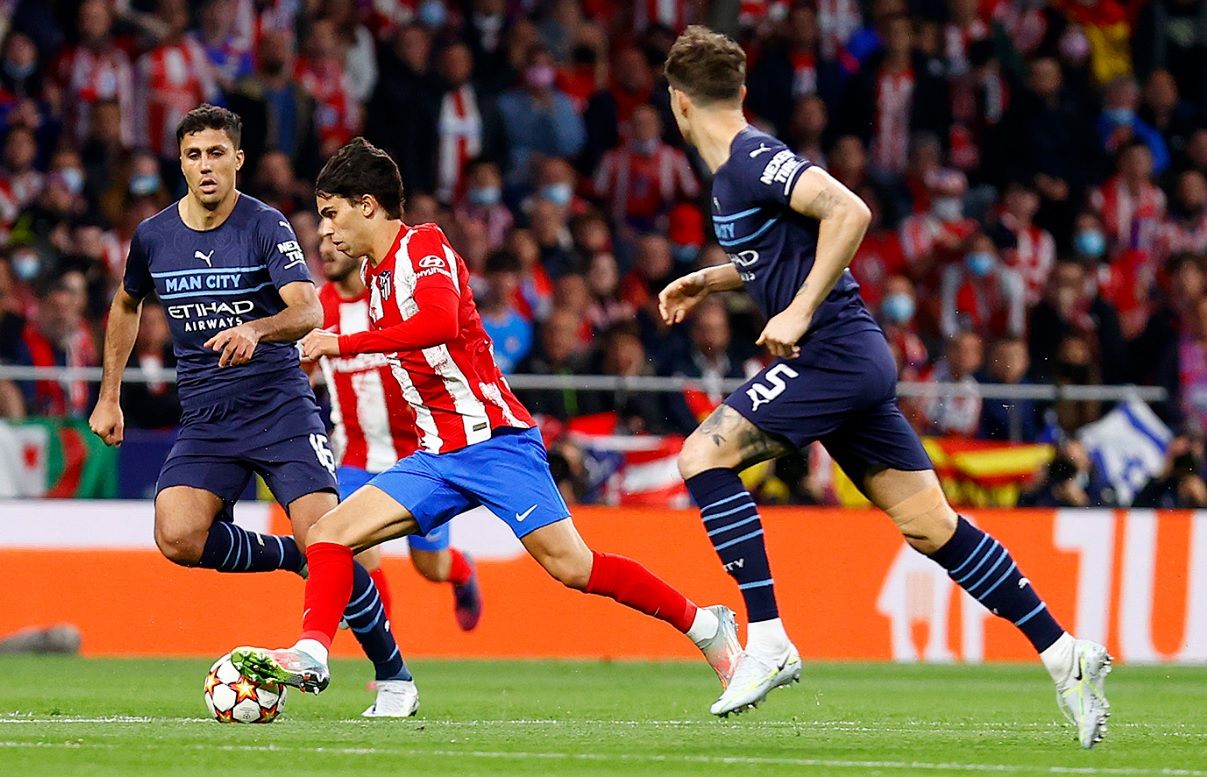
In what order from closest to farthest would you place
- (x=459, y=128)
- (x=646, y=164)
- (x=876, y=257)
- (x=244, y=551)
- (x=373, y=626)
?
1. (x=373, y=626)
2. (x=244, y=551)
3. (x=459, y=128)
4. (x=876, y=257)
5. (x=646, y=164)

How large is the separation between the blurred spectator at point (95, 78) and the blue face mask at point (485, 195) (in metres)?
2.59

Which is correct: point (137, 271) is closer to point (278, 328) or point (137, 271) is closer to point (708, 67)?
point (278, 328)

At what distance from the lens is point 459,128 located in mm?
17047

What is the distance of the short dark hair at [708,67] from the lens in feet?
24.1

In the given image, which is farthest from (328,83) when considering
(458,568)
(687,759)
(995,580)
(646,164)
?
(687,759)

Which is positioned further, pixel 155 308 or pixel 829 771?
pixel 155 308

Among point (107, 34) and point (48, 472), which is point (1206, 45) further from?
point (48, 472)

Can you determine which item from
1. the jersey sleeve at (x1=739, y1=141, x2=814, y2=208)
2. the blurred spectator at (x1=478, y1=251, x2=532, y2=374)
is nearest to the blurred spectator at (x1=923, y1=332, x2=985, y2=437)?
the blurred spectator at (x1=478, y1=251, x2=532, y2=374)

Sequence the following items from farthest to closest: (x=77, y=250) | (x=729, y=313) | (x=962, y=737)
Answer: (x=729, y=313) < (x=77, y=250) < (x=962, y=737)

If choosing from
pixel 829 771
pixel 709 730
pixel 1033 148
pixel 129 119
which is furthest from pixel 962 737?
pixel 1033 148

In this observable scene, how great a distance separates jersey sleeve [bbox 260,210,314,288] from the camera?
8375 mm

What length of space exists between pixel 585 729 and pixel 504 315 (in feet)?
23.7

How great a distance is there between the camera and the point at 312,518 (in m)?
8.48

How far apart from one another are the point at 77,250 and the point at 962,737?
8.71 meters
